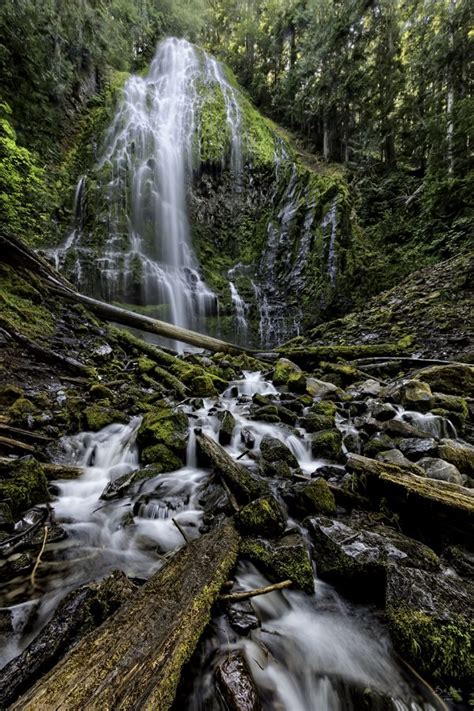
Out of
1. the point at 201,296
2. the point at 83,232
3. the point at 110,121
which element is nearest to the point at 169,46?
the point at 110,121

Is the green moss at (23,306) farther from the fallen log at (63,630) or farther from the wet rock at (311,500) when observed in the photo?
the wet rock at (311,500)

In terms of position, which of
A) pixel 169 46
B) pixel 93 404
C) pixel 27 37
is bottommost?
pixel 93 404

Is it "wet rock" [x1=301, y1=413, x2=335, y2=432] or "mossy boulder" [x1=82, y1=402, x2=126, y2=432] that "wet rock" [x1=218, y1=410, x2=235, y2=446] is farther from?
"mossy boulder" [x1=82, y1=402, x2=126, y2=432]

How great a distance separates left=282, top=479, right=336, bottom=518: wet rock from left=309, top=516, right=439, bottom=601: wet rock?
0.37 m

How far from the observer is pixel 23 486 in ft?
8.96

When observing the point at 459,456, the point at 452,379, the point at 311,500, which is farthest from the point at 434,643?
the point at 452,379

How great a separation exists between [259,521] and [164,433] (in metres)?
1.86

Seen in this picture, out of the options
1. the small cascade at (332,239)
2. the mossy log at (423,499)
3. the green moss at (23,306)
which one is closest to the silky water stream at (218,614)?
the mossy log at (423,499)

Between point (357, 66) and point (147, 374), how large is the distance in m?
22.1

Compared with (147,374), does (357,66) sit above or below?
above

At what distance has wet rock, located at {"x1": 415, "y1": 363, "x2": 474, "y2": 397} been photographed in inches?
207

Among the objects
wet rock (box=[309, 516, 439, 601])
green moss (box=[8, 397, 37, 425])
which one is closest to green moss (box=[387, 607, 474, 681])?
wet rock (box=[309, 516, 439, 601])

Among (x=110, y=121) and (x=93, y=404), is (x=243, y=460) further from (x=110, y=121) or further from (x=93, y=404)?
(x=110, y=121)

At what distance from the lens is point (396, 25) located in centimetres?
1611
